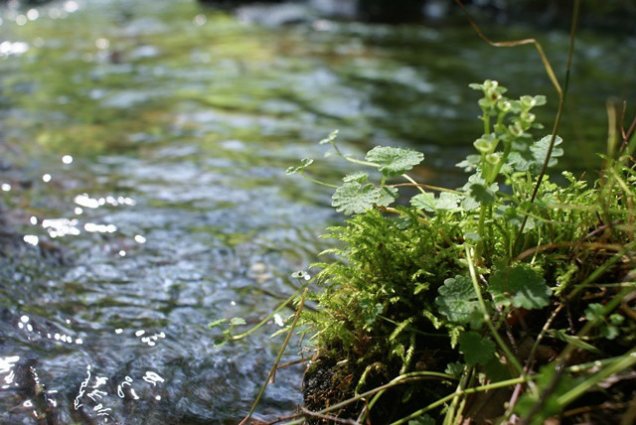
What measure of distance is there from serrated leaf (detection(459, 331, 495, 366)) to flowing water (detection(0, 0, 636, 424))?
623mm

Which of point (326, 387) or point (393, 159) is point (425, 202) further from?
point (326, 387)

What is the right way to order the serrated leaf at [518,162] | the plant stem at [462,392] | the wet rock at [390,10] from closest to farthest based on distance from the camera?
1. the plant stem at [462,392]
2. the serrated leaf at [518,162]
3. the wet rock at [390,10]

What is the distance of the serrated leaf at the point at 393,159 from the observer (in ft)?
6.23

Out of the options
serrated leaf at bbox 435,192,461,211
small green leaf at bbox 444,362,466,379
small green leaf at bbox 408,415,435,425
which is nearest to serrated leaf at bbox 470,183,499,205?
serrated leaf at bbox 435,192,461,211

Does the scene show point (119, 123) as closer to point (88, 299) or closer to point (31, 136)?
point (31, 136)

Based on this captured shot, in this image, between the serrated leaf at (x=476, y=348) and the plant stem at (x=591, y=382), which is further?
the serrated leaf at (x=476, y=348)

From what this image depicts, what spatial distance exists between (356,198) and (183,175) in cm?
322

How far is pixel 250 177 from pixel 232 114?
76.7 inches

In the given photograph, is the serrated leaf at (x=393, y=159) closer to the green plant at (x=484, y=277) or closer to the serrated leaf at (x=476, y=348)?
the green plant at (x=484, y=277)

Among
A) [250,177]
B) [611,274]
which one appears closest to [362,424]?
[611,274]

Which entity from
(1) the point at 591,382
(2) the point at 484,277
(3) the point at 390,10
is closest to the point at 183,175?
(2) the point at 484,277

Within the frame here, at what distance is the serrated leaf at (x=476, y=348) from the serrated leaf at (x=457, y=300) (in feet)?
0.19

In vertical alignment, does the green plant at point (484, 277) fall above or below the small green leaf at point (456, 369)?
above

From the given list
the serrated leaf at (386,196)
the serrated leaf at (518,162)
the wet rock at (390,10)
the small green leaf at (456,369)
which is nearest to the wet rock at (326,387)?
the small green leaf at (456,369)
